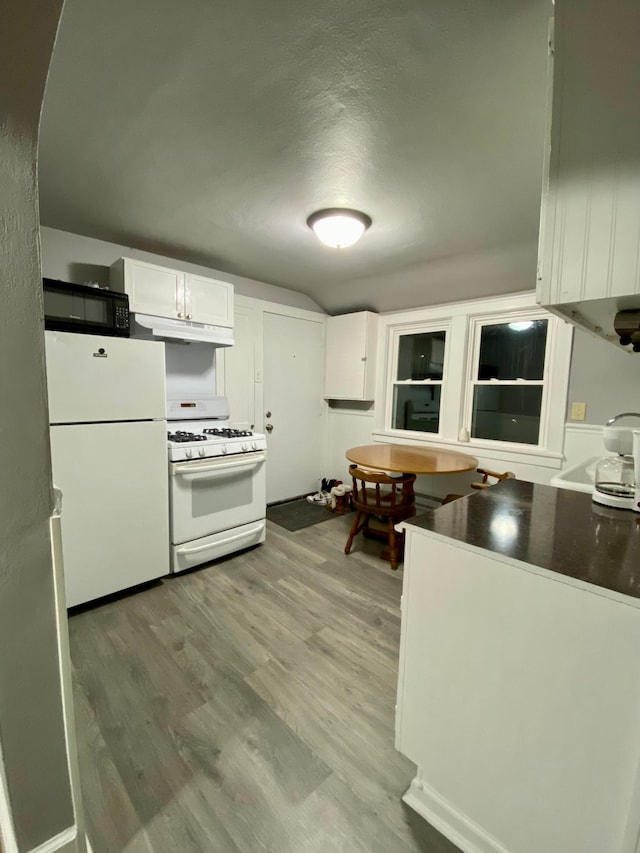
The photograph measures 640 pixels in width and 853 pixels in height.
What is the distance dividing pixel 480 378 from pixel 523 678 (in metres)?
2.80

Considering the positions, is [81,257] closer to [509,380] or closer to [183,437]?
[183,437]

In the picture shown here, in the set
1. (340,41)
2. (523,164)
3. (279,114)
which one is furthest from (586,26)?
(279,114)

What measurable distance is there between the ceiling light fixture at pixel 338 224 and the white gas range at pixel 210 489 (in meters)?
1.50

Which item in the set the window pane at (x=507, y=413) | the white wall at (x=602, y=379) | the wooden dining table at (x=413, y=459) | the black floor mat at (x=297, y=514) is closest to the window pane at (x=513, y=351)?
the window pane at (x=507, y=413)

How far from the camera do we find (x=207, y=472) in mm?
2449

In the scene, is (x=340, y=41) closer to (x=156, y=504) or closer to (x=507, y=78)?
(x=507, y=78)

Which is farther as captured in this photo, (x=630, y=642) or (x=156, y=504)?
(x=156, y=504)

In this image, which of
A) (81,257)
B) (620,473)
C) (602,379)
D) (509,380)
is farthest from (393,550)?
(81,257)

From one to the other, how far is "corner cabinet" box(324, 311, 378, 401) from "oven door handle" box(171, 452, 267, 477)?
1547mm

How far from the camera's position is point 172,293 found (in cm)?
256

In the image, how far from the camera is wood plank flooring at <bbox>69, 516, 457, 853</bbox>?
108cm

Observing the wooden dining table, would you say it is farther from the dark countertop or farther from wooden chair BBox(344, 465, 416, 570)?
the dark countertop

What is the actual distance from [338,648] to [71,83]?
2.59 metres

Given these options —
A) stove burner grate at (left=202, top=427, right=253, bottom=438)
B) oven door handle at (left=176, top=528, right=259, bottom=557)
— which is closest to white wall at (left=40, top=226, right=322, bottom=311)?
stove burner grate at (left=202, top=427, right=253, bottom=438)
